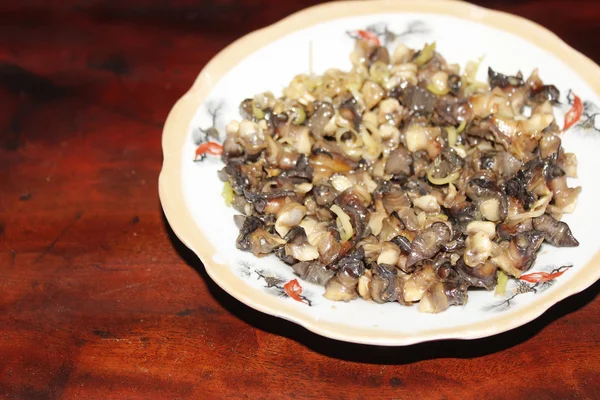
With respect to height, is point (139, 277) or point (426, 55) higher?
point (426, 55)

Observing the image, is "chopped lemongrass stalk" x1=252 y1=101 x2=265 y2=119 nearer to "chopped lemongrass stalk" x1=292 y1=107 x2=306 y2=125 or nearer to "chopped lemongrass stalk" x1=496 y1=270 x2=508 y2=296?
"chopped lemongrass stalk" x1=292 y1=107 x2=306 y2=125

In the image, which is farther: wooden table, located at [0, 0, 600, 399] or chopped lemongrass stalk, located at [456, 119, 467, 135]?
chopped lemongrass stalk, located at [456, 119, 467, 135]

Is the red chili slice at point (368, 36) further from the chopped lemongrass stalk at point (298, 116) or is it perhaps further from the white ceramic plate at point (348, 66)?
the chopped lemongrass stalk at point (298, 116)

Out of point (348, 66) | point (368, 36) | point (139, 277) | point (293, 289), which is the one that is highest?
point (368, 36)

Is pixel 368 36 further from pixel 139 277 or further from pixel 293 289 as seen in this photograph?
pixel 139 277

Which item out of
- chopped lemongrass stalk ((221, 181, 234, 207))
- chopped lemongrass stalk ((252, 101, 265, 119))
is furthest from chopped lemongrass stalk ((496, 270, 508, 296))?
chopped lemongrass stalk ((252, 101, 265, 119))

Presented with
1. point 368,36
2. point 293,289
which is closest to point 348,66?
point 368,36
